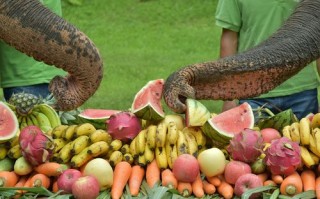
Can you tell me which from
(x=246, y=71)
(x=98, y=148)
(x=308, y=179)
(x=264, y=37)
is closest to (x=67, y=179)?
(x=98, y=148)

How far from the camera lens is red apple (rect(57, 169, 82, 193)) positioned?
12.4 ft

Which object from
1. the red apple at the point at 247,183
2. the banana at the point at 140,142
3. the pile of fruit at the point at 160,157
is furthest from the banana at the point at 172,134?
the red apple at the point at 247,183

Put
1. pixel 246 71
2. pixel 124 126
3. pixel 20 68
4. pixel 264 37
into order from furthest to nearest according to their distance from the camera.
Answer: pixel 20 68
pixel 264 37
pixel 124 126
pixel 246 71

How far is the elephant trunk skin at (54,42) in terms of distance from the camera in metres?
3.45

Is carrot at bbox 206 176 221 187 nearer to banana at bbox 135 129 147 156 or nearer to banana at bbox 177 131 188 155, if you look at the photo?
banana at bbox 177 131 188 155

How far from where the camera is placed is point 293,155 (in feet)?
12.5

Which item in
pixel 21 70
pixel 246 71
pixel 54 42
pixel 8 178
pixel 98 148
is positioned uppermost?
pixel 54 42

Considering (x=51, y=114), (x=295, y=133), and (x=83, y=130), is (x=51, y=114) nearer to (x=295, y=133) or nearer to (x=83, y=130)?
(x=83, y=130)

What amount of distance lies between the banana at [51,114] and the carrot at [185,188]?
2.86ft

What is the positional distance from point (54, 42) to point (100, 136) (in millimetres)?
706

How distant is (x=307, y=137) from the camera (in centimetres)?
394

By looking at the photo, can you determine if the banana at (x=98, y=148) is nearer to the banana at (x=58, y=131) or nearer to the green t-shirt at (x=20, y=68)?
the banana at (x=58, y=131)

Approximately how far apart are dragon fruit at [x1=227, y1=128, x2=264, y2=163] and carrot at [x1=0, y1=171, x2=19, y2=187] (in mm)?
905

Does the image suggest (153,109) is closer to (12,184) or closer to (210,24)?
(12,184)
